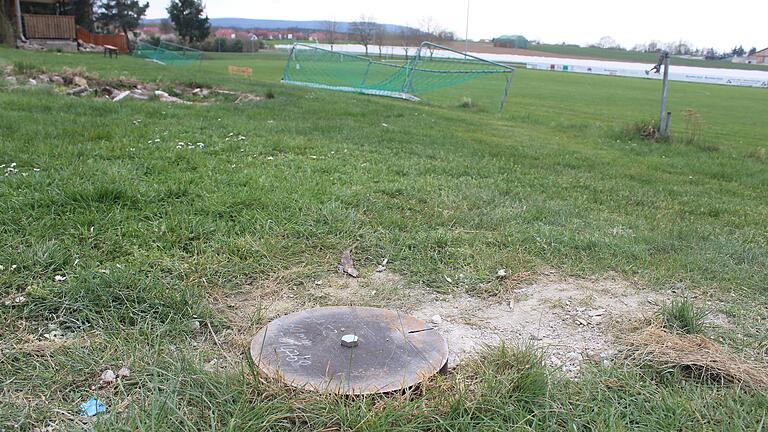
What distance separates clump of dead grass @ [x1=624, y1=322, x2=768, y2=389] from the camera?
3.10 m

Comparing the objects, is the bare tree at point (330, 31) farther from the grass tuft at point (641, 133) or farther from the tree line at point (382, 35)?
the grass tuft at point (641, 133)

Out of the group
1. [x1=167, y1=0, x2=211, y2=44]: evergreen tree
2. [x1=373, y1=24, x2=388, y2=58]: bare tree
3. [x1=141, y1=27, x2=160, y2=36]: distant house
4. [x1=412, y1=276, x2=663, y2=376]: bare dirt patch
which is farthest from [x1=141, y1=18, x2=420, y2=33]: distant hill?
[x1=412, y1=276, x2=663, y2=376]: bare dirt patch

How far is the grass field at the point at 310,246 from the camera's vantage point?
9.01ft

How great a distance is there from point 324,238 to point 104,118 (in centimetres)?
559

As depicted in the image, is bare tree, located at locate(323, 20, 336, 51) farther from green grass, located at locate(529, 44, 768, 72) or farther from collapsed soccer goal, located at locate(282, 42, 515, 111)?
collapsed soccer goal, located at locate(282, 42, 515, 111)

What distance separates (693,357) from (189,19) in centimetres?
5641

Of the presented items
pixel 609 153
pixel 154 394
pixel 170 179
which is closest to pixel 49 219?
pixel 170 179

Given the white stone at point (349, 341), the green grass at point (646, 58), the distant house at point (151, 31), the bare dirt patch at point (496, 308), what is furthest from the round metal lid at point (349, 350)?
the green grass at point (646, 58)

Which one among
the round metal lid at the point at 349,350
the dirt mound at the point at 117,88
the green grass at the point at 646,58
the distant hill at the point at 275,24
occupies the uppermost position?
the distant hill at the point at 275,24

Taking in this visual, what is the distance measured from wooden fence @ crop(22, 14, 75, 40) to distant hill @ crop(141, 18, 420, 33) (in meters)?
55.1

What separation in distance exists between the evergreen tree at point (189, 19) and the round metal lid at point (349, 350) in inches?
2149

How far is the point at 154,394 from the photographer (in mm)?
2693

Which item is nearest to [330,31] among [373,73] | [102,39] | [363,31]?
[363,31]

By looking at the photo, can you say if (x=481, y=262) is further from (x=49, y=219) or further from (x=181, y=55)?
(x=181, y=55)
